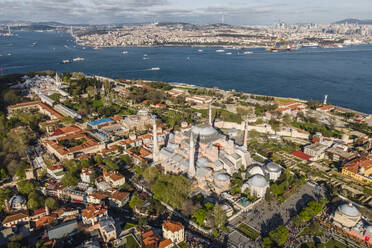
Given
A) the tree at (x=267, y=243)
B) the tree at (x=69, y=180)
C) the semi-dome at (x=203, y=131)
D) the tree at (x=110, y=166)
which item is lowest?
the tree at (x=267, y=243)

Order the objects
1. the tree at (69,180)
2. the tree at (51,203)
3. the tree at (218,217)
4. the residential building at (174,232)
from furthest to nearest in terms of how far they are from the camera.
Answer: the tree at (69,180) < the tree at (51,203) < the tree at (218,217) < the residential building at (174,232)

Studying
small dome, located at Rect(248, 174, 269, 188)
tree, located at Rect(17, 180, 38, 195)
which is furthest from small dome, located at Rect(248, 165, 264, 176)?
tree, located at Rect(17, 180, 38, 195)

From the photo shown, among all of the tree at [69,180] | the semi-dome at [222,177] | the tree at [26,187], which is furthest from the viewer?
the tree at [69,180]

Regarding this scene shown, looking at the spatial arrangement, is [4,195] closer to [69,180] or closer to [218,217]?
[69,180]

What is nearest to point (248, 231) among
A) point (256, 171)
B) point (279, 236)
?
point (279, 236)

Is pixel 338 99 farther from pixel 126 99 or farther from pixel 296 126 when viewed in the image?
pixel 126 99

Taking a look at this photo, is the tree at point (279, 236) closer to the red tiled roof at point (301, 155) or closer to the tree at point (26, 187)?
the red tiled roof at point (301, 155)

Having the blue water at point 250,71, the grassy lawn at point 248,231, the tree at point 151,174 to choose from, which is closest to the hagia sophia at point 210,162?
the tree at point 151,174

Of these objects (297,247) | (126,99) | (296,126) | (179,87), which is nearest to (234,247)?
(297,247)
